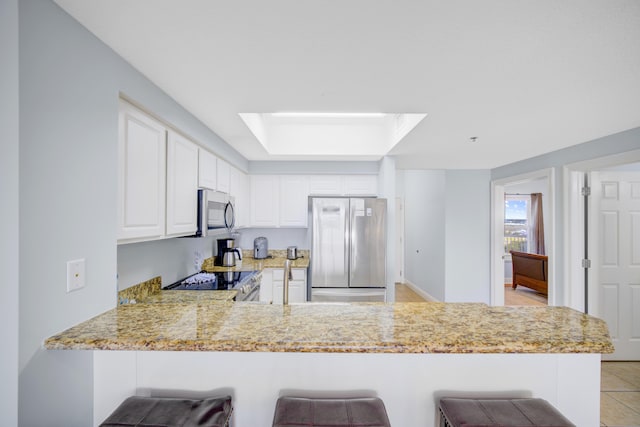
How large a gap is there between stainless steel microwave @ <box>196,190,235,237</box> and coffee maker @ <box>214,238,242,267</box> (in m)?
0.79

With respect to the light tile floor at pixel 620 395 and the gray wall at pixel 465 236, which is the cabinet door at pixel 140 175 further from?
the gray wall at pixel 465 236

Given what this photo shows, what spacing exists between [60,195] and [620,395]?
4.09 metres

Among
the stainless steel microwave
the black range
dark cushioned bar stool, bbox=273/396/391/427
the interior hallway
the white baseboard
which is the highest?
the stainless steel microwave

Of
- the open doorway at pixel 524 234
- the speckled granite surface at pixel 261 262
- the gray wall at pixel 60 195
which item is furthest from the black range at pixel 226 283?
the open doorway at pixel 524 234

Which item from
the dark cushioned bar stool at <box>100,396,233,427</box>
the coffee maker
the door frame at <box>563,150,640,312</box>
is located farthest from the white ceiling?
the coffee maker

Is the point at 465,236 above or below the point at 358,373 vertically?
above

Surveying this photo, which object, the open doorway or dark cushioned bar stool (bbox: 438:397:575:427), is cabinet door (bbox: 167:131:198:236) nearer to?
dark cushioned bar stool (bbox: 438:397:575:427)

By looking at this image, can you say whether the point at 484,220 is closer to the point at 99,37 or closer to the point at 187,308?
the point at 187,308

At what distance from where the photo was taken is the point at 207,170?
2.56m

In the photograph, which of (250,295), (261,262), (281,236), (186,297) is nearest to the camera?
(186,297)

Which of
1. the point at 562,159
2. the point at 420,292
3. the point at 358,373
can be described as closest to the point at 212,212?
the point at 358,373

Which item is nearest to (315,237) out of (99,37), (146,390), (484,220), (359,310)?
(359,310)

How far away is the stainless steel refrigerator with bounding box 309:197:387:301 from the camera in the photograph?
132 inches

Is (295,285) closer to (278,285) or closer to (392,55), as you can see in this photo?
(278,285)
